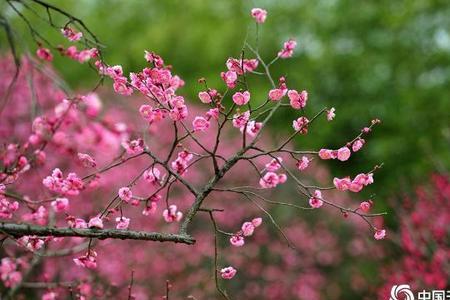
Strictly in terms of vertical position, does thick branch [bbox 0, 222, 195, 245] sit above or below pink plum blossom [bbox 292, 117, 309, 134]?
below

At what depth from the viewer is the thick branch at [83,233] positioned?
2408mm

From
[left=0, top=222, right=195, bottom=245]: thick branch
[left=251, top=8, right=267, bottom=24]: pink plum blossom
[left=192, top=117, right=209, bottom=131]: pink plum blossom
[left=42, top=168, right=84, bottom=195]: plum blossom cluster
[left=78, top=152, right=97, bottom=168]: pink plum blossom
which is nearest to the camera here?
[left=0, top=222, right=195, bottom=245]: thick branch

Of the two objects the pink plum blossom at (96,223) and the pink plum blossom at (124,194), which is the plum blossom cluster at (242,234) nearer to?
the pink plum blossom at (124,194)

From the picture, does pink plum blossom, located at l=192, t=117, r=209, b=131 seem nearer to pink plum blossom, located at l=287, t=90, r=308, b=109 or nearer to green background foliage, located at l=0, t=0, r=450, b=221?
pink plum blossom, located at l=287, t=90, r=308, b=109

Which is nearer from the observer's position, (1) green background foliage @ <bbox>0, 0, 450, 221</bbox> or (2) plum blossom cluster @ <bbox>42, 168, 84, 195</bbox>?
(2) plum blossom cluster @ <bbox>42, 168, 84, 195</bbox>

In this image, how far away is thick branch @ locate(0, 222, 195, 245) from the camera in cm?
241

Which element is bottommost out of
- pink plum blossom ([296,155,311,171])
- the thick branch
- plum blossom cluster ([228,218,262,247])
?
the thick branch

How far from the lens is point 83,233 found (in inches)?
98.4

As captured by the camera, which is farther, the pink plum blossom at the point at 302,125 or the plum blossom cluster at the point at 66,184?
the pink plum blossom at the point at 302,125

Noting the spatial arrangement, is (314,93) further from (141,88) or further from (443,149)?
(141,88)

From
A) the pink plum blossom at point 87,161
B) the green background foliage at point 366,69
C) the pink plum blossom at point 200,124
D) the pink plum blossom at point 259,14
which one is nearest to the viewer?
the pink plum blossom at point 87,161

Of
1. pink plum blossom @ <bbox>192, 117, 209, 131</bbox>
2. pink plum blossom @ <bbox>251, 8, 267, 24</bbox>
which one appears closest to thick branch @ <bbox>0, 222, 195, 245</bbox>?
pink plum blossom @ <bbox>192, 117, 209, 131</bbox>

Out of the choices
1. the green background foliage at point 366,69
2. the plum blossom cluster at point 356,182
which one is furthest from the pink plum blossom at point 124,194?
the green background foliage at point 366,69

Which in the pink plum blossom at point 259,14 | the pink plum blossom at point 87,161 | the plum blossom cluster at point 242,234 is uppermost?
the pink plum blossom at point 259,14
